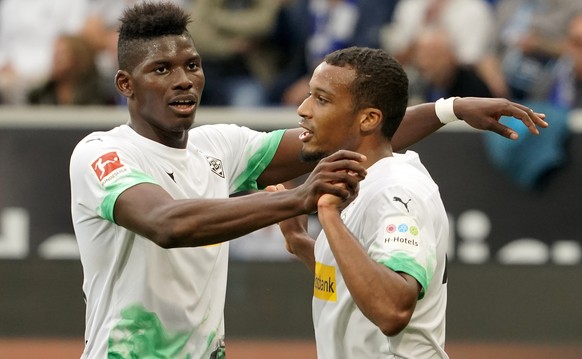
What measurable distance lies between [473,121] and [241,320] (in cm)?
450

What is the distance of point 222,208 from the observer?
4074mm

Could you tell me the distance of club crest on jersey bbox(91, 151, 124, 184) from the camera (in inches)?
171

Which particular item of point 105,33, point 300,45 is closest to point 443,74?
point 300,45

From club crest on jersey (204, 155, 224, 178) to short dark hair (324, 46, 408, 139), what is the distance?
2.73 ft

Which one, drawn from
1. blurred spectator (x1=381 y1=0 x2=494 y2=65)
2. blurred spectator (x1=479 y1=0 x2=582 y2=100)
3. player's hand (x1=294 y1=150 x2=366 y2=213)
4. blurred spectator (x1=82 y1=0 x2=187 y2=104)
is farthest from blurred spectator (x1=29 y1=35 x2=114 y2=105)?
player's hand (x1=294 y1=150 x2=366 y2=213)

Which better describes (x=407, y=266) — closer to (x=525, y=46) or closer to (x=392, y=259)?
(x=392, y=259)

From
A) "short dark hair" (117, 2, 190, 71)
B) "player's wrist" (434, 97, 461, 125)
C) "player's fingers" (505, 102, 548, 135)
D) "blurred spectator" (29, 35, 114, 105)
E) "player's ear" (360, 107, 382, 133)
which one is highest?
"blurred spectator" (29, 35, 114, 105)

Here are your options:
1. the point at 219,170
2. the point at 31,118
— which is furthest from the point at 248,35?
the point at 219,170

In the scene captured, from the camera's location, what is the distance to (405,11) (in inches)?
409

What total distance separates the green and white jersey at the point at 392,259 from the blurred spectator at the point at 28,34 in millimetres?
6854

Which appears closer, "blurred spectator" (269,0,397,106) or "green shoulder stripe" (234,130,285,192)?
"green shoulder stripe" (234,130,285,192)

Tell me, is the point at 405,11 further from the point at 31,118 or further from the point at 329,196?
the point at 329,196

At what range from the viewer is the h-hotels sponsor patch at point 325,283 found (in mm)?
4211

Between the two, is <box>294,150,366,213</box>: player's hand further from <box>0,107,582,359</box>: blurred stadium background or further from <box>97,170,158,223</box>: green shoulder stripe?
<box>0,107,582,359</box>: blurred stadium background
